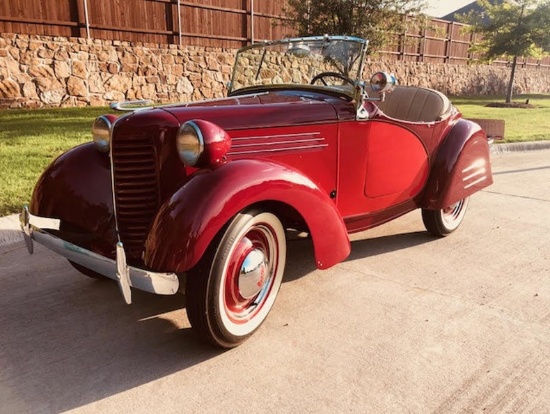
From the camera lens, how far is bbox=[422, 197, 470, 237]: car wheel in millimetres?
4043

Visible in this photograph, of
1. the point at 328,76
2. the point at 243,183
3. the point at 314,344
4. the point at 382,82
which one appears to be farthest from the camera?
the point at 328,76

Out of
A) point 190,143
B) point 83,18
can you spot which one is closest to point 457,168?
point 190,143

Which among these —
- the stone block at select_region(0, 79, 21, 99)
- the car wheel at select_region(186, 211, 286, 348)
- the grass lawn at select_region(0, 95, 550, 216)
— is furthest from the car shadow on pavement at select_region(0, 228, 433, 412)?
the stone block at select_region(0, 79, 21, 99)

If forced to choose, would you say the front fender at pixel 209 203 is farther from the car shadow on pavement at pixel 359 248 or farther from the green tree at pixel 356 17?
the green tree at pixel 356 17

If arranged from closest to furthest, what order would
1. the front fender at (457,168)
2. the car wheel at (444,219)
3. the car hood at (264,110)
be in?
the car hood at (264,110) < the front fender at (457,168) < the car wheel at (444,219)

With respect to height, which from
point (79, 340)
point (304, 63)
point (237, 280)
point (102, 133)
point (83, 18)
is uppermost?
point (83, 18)

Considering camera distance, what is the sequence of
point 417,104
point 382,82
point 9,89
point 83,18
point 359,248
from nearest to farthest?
point 382,82
point 359,248
point 417,104
point 9,89
point 83,18

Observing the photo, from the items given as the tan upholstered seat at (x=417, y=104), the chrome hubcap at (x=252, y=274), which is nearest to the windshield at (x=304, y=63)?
the tan upholstered seat at (x=417, y=104)

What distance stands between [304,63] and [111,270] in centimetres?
217

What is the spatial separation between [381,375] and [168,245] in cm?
116

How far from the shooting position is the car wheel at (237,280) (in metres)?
2.26

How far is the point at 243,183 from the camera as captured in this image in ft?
7.57

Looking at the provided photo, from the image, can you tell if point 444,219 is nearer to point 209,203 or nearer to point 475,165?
point 475,165

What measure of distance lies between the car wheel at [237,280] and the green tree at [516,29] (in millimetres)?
18660
